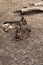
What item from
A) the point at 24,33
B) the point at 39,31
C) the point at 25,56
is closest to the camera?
the point at 25,56

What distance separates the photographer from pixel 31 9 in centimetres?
722

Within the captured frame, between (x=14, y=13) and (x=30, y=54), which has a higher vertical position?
(x=30, y=54)

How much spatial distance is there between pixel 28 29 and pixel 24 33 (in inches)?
13.5

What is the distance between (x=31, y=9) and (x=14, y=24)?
4.69 ft

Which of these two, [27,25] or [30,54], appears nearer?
[30,54]

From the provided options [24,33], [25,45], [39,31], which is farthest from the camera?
Answer: [39,31]

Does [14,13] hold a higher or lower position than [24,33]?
lower

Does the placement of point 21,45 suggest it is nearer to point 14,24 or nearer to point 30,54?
point 30,54

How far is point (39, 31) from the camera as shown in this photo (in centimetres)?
561

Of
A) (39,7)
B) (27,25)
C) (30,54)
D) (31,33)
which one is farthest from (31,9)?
(30,54)

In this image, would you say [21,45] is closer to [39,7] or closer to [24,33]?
[24,33]

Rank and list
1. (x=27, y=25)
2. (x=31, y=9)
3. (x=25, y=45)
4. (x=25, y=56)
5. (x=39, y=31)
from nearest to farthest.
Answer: (x=25, y=56) → (x=25, y=45) → (x=39, y=31) → (x=27, y=25) → (x=31, y=9)

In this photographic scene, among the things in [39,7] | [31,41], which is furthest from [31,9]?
[31,41]

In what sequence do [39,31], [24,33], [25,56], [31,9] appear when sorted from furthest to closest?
[31,9], [39,31], [24,33], [25,56]
